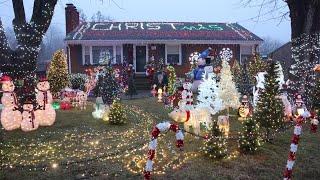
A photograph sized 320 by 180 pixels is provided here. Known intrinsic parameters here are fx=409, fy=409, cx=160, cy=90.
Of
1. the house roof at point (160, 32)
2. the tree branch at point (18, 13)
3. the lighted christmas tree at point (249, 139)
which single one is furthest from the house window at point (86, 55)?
the lighted christmas tree at point (249, 139)

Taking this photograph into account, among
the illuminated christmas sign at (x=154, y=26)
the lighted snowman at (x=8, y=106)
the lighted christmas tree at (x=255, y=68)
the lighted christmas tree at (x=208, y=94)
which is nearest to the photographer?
the lighted snowman at (x=8, y=106)

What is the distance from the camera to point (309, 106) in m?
16.0

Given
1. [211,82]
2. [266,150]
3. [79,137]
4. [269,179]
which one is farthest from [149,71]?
[269,179]

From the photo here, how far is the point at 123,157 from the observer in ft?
33.4

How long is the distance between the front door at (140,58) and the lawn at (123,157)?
19.4 meters

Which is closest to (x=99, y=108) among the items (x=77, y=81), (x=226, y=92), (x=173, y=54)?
→ (x=226, y=92)

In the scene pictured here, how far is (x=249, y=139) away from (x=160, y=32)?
24189mm

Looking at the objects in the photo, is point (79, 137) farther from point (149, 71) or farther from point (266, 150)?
point (149, 71)

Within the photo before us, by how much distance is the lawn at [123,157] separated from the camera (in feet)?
29.8

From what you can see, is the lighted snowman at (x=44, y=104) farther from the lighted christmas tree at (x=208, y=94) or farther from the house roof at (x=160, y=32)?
the house roof at (x=160, y=32)

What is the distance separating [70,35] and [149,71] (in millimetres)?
7773

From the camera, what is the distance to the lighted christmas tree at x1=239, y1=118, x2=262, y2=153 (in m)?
10.4

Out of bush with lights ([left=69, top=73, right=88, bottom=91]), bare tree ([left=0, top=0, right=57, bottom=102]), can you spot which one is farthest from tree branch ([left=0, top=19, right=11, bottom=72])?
bush with lights ([left=69, top=73, right=88, bottom=91])

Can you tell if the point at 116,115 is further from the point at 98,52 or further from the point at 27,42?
the point at 98,52
